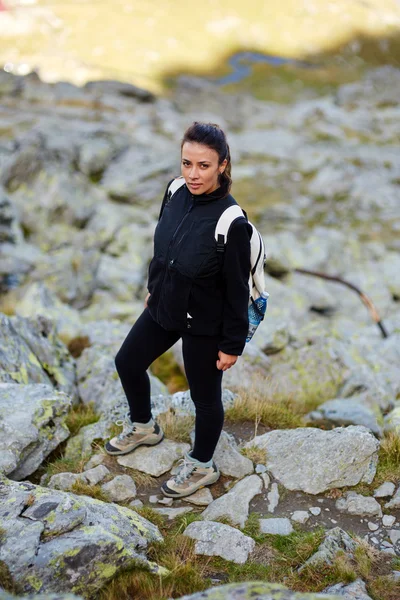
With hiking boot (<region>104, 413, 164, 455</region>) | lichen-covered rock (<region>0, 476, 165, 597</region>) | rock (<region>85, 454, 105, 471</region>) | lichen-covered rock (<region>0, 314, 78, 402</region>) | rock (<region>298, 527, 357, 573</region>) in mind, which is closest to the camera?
lichen-covered rock (<region>0, 476, 165, 597</region>)

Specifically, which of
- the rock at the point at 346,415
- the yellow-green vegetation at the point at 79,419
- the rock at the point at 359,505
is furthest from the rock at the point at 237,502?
the rock at the point at 346,415

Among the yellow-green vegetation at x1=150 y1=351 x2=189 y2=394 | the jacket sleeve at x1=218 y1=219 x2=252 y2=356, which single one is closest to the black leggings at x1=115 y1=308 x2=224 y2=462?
the jacket sleeve at x1=218 y1=219 x2=252 y2=356

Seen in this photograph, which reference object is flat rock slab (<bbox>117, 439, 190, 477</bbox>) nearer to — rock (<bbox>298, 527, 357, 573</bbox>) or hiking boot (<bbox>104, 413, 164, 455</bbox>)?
hiking boot (<bbox>104, 413, 164, 455</bbox>)

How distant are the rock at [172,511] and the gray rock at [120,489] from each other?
1.30ft

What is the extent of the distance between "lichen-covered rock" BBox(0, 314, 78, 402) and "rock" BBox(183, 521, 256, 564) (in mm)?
3583

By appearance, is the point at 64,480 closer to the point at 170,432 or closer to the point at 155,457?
the point at 155,457

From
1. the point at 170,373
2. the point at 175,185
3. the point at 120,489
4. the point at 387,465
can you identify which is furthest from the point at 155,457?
the point at 170,373

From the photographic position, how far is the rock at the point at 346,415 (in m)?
8.04

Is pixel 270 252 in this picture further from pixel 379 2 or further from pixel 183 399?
pixel 379 2

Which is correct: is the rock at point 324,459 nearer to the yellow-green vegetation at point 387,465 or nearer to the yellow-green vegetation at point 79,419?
the yellow-green vegetation at point 387,465

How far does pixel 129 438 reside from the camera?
6.45m

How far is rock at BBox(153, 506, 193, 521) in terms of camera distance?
18.7ft

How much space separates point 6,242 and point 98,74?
78501 millimetres

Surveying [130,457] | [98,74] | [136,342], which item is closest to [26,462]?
[130,457]
